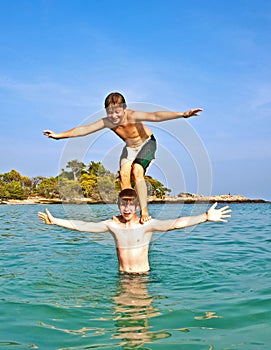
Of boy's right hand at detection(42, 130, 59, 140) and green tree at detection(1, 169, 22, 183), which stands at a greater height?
green tree at detection(1, 169, 22, 183)

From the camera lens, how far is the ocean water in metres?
4.70

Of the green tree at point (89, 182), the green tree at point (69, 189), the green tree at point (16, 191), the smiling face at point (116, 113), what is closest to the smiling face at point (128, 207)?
the smiling face at point (116, 113)

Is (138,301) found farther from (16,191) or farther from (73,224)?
(16,191)

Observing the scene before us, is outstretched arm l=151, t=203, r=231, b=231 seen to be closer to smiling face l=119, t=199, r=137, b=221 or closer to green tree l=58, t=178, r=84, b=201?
smiling face l=119, t=199, r=137, b=221

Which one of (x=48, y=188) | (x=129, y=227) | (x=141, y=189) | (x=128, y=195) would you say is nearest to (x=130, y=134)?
(x=141, y=189)

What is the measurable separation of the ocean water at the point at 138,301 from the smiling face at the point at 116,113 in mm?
2764

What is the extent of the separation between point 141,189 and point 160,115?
1416 mm

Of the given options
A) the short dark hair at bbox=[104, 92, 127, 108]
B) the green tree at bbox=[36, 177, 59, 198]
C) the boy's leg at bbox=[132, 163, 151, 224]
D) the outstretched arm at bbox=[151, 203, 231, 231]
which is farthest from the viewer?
the green tree at bbox=[36, 177, 59, 198]

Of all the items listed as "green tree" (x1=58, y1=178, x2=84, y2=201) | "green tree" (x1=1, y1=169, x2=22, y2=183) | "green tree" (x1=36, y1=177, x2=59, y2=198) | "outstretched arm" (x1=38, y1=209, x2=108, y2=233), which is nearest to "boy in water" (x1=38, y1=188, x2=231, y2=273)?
"outstretched arm" (x1=38, y1=209, x2=108, y2=233)

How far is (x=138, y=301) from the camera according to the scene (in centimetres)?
618

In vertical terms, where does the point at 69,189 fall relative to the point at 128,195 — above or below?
above

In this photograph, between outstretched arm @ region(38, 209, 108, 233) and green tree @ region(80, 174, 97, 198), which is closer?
outstretched arm @ region(38, 209, 108, 233)

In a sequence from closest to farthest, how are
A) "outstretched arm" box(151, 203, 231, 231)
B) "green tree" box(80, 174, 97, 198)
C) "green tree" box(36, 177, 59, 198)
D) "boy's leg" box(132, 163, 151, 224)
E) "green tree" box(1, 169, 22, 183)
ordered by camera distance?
"outstretched arm" box(151, 203, 231, 231) < "boy's leg" box(132, 163, 151, 224) < "green tree" box(80, 174, 97, 198) < "green tree" box(36, 177, 59, 198) < "green tree" box(1, 169, 22, 183)

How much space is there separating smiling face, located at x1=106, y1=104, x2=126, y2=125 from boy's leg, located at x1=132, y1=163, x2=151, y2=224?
0.94 meters
